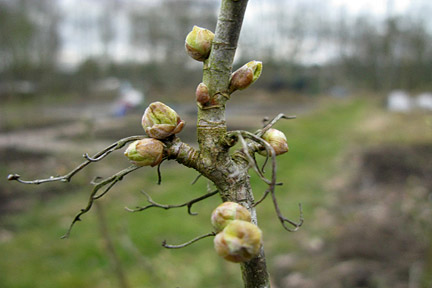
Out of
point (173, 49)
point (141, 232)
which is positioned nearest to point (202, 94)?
point (141, 232)

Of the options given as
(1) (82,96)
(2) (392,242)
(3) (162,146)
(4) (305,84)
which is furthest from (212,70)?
(4) (305,84)

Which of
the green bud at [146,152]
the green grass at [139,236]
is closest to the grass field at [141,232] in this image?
the green grass at [139,236]

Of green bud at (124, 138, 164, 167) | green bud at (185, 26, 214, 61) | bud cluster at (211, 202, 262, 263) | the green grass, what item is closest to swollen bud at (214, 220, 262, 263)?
bud cluster at (211, 202, 262, 263)

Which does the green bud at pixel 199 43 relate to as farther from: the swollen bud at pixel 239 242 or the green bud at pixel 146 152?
the swollen bud at pixel 239 242

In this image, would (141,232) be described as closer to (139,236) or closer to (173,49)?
(139,236)

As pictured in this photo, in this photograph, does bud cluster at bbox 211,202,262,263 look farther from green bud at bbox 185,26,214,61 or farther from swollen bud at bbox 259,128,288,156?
green bud at bbox 185,26,214,61
